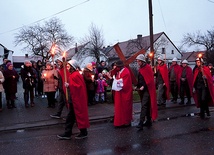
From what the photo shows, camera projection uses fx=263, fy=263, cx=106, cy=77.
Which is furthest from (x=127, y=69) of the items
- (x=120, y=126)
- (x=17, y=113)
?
(x=17, y=113)

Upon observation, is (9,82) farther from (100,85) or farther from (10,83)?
(100,85)

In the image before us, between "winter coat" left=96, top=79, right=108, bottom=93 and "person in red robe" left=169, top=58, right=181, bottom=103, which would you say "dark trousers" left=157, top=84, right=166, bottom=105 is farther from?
"winter coat" left=96, top=79, right=108, bottom=93

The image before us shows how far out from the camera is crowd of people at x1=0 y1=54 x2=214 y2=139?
6488 millimetres

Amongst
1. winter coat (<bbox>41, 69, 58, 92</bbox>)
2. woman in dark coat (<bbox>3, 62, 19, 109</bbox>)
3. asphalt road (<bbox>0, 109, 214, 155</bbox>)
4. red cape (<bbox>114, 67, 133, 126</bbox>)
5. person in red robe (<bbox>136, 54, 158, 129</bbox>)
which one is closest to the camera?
asphalt road (<bbox>0, 109, 214, 155</bbox>)

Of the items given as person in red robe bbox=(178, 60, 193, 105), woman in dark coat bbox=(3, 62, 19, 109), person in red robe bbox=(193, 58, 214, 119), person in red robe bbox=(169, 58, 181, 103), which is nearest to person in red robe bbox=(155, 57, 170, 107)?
Result: person in red robe bbox=(178, 60, 193, 105)

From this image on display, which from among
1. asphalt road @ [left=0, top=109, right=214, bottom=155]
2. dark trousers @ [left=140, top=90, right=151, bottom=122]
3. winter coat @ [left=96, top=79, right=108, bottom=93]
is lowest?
asphalt road @ [left=0, top=109, right=214, bottom=155]

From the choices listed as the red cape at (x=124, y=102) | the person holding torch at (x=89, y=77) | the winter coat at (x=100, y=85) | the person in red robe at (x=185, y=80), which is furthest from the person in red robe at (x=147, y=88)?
the person in red robe at (x=185, y=80)

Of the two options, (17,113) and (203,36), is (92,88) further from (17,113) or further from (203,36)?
(203,36)

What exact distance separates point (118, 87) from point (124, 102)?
472 millimetres

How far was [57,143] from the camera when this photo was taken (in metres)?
6.18

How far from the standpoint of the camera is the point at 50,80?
10.5 m

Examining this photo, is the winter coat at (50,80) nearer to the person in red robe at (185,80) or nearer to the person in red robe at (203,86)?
the person in red robe at (203,86)

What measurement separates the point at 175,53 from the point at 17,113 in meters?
49.4

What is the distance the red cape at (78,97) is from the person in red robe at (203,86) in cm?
437
